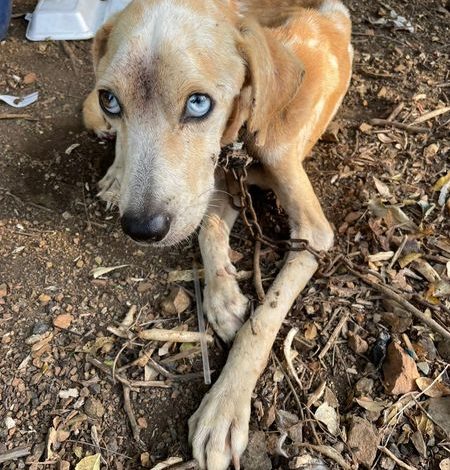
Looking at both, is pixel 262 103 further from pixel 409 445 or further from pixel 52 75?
pixel 52 75

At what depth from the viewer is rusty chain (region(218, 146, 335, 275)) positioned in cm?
287

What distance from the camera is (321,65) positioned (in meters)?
3.15

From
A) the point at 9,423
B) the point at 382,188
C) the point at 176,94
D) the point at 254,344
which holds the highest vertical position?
the point at 176,94

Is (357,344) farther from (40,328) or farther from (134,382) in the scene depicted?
(40,328)

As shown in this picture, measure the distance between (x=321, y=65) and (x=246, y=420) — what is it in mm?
1862

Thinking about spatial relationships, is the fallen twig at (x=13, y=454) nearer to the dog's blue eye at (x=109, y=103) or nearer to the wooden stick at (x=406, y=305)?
the dog's blue eye at (x=109, y=103)

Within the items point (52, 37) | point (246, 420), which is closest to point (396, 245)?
point (246, 420)

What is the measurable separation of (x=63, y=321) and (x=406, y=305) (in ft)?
5.39

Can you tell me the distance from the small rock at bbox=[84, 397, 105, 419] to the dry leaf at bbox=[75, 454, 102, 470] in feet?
0.58

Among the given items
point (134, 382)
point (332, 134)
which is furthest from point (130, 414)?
point (332, 134)

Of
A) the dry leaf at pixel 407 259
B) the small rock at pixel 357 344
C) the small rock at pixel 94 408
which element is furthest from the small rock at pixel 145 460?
the dry leaf at pixel 407 259

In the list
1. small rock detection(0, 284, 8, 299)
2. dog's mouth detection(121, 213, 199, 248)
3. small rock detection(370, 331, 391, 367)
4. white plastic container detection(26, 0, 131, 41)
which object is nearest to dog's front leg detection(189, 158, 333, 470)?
small rock detection(370, 331, 391, 367)

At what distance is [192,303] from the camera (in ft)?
9.62

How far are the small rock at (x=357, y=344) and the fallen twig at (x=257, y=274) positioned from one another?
0.45 meters
